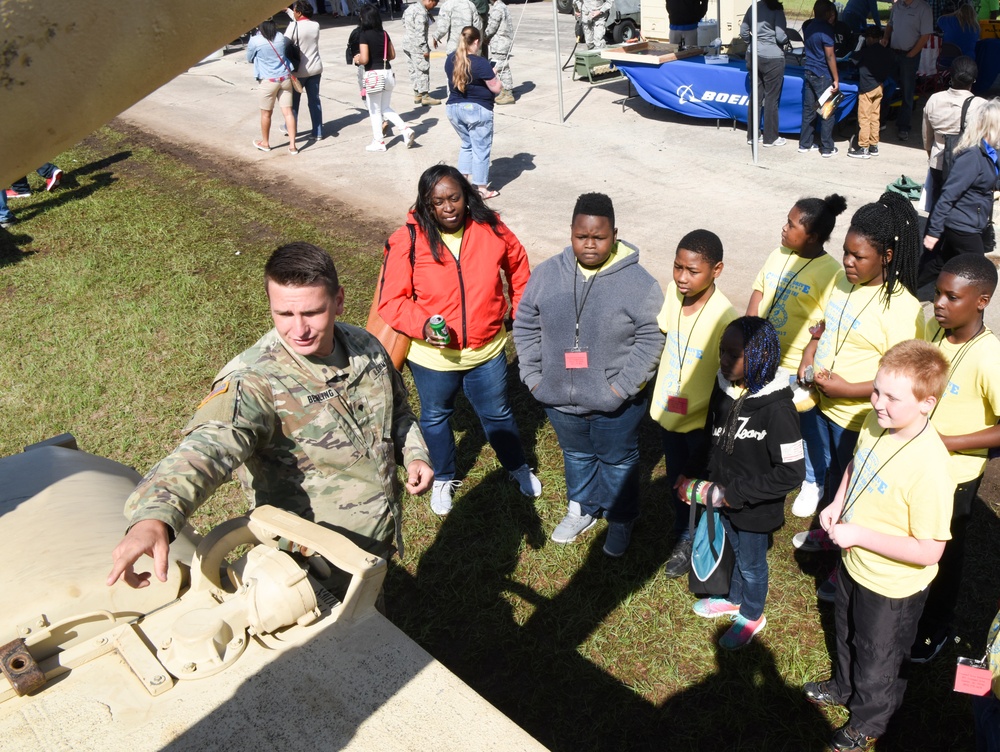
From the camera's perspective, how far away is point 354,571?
2.09m

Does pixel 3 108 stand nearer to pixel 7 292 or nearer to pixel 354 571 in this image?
pixel 354 571

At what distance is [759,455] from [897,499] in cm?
58

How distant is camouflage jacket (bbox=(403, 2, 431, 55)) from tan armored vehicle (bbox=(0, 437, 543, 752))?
12.0 metres

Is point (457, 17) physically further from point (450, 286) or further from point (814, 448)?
point (814, 448)

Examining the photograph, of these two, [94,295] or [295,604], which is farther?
[94,295]

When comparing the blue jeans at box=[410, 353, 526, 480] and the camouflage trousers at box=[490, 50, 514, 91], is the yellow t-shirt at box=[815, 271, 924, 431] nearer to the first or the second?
the blue jeans at box=[410, 353, 526, 480]

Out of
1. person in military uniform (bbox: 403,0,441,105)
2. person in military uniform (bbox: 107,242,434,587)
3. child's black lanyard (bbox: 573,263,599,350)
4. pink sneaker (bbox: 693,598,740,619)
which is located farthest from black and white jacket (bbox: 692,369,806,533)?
person in military uniform (bbox: 403,0,441,105)

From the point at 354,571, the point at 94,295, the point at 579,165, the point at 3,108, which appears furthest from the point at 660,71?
the point at 3,108

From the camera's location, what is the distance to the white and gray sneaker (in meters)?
4.49

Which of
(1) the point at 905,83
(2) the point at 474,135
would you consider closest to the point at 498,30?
(2) the point at 474,135

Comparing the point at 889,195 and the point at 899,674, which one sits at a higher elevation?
the point at 889,195

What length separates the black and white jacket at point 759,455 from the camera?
10.4 feet

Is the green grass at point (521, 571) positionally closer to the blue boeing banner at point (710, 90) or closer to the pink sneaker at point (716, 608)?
the pink sneaker at point (716, 608)

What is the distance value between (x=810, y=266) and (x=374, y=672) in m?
3.04
